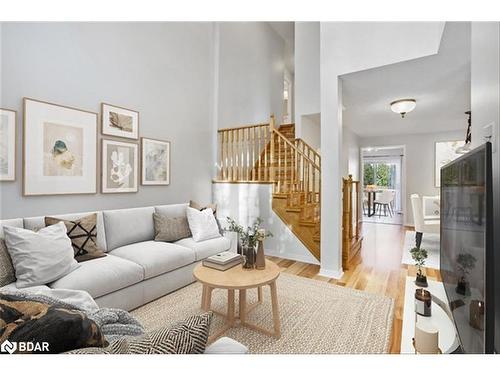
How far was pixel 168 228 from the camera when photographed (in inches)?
118

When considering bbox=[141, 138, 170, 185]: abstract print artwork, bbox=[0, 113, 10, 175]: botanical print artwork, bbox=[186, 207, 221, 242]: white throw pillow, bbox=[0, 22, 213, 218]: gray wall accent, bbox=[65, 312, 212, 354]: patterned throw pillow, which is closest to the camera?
bbox=[65, 312, 212, 354]: patterned throw pillow

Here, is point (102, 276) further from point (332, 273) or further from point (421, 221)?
point (421, 221)

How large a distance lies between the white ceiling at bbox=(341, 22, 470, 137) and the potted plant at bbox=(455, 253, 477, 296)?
6.16 feet

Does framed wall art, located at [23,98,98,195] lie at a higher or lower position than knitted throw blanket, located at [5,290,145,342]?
higher

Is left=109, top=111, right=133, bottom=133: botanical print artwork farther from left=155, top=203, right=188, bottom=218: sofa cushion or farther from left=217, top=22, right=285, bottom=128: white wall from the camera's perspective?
left=217, top=22, right=285, bottom=128: white wall

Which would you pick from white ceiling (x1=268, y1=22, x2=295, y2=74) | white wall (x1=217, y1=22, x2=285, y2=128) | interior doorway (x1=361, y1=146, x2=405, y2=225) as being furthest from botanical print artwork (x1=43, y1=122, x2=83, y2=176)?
interior doorway (x1=361, y1=146, x2=405, y2=225)

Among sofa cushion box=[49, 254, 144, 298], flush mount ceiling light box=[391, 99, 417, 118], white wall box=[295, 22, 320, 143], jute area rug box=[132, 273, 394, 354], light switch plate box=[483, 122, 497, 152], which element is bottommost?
jute area rug box=[132, 273, 394, 354]

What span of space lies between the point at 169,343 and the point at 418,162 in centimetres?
719

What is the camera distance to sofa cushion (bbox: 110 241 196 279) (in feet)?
7.63

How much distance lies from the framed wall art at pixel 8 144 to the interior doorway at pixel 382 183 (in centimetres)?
809

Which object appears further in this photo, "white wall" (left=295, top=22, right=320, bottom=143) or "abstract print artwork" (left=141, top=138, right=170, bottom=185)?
"white wall" (left=295, top=22, right=320, bottom=143)
